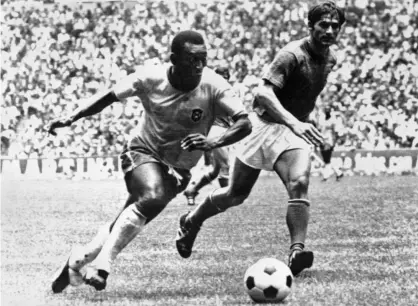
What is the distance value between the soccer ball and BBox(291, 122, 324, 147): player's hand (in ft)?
3.15

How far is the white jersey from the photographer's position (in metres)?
6.83

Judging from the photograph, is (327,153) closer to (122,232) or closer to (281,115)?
(281,115)

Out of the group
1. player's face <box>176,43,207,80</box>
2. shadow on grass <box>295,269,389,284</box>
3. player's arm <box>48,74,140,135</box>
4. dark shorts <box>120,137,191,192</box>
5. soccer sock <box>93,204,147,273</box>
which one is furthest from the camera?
shadow on grass <box>295,269,389,284</box>

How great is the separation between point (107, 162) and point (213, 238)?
1592cm

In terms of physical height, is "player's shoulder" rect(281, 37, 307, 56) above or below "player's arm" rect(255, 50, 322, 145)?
above

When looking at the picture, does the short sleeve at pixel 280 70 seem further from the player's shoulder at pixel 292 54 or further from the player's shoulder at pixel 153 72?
the player's shoulder at pixel 153 72

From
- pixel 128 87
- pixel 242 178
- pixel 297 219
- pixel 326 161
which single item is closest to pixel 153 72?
pixel 128 87

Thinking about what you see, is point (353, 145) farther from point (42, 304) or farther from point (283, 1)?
point (42, 304)

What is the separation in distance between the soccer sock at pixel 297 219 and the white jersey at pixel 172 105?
1010mm

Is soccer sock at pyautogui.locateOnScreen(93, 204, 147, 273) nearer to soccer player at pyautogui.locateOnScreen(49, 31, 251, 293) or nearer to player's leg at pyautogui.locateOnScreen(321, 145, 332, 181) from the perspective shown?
soccer player at pyautogui.locateOnScreen(49, 31, 251, 293)

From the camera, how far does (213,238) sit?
417 inches

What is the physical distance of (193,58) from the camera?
21.3 ft

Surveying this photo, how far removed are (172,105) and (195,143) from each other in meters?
0.56

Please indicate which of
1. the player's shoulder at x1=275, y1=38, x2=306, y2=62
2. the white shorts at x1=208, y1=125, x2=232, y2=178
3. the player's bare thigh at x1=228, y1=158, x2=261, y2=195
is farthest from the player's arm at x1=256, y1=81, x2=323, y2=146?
the white shorts at x1=208, y1=125, x2=232, y2=178
